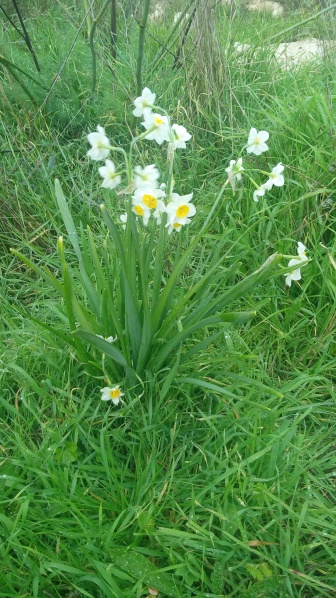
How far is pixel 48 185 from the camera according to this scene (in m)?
2.55

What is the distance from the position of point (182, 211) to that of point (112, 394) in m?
Answer: 0.50

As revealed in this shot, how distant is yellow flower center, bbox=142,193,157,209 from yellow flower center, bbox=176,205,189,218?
88mm

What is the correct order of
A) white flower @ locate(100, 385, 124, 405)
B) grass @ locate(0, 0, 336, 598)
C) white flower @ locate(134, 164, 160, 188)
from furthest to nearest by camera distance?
white flower @ locate(100, 385, 124, 405) < grass @ locate(0, 0, 336, 598) < white flower @ locate(134, 164, 160, 188)

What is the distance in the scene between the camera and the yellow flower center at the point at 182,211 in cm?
148

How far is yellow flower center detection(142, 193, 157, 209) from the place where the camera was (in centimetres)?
139

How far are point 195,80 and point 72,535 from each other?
1971 mm

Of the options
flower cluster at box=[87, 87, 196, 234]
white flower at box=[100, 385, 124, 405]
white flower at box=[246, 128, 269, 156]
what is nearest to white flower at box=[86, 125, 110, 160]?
flower cluster at box=[87, 87, 196, 234]

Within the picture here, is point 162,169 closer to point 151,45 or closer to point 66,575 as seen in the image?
point 151,45

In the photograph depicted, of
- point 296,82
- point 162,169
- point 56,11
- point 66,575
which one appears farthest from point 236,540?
point 56,11

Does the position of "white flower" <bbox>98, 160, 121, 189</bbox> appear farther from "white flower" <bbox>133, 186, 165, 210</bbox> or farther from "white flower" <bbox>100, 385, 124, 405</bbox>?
"white flower" <bbox>100, 385, 124, 405</bbox>

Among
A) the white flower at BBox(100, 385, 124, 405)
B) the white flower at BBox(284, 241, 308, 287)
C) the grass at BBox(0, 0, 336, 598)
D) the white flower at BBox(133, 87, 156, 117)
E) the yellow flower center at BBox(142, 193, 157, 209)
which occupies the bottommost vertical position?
the grass at BBox(0, 0, 336, 598)

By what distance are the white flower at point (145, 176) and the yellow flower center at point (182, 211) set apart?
123 millimetres

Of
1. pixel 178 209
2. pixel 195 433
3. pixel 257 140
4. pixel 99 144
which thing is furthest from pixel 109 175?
pixel 195 433

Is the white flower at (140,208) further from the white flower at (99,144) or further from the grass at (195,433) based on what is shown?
the grass at (195,433)
